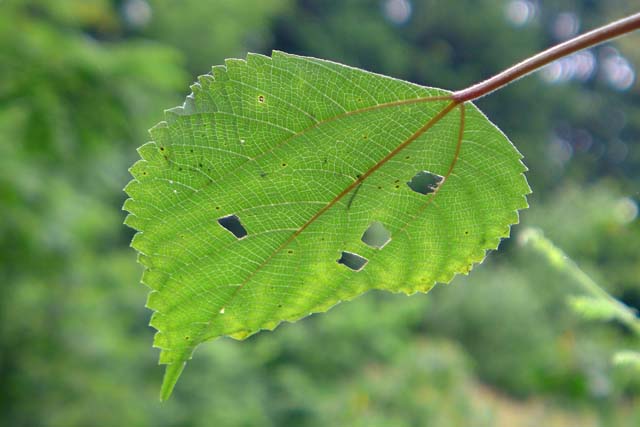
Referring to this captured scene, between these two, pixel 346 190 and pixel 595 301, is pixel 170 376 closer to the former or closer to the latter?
pixel 346 190

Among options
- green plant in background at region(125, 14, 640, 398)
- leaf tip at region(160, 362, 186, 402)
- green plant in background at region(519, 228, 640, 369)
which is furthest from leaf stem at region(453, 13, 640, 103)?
green plant in background at region(519, 228, 640, 369)

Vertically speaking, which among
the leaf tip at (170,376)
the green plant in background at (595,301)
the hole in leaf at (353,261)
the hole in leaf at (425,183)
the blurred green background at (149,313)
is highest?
the hole in leaf at (425,183)

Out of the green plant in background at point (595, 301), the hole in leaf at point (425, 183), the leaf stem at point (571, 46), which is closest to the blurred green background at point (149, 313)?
the green plant in background at point (595, 301)

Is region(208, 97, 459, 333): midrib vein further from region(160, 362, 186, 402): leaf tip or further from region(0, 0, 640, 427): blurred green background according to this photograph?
region(0, 0, 640, 427): blurred green background

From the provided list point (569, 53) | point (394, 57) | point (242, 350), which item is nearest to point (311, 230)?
point (569, 53)

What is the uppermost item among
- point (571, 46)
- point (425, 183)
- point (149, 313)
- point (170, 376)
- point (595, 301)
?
point (571, 46)

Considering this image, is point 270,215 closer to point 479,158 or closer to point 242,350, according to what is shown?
point 479,158

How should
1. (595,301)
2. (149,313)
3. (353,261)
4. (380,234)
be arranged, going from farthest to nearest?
(149,313)
(380,234)
(595,301)
(353,261)

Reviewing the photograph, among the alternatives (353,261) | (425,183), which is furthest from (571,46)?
(353,261)

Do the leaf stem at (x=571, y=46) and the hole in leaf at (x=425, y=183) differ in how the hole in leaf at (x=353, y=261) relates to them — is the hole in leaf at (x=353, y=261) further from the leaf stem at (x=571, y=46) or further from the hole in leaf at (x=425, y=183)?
the leaf stem at (x=571, y=46)

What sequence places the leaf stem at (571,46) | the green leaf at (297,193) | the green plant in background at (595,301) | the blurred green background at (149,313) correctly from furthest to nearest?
the blurred green background at (149,313) → the green plant in background at (595,301) → the green leaf at (297,193) → the leaf stem at (571,46)
